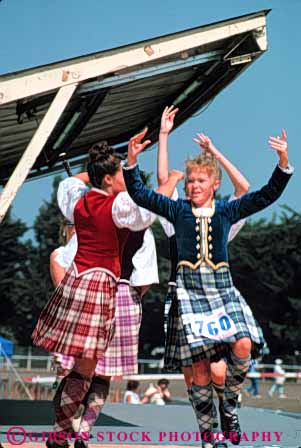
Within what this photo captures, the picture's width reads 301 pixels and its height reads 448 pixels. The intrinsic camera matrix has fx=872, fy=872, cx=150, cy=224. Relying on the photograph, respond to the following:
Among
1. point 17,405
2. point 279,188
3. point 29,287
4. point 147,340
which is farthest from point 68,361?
point 29,287

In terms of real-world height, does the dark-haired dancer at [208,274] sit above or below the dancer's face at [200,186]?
below

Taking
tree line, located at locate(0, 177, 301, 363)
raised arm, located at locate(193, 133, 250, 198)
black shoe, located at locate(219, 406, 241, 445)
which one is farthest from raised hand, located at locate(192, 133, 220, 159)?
tree line, located at locate(0, 177, 301, 363)

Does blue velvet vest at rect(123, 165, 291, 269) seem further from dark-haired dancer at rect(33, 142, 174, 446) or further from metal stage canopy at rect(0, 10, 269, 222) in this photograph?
metal stage canopy at rect(0, 10, 269, 222)

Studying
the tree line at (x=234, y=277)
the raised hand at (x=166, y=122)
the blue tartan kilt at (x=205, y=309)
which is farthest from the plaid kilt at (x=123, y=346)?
the tree line at (x=234, y=277)

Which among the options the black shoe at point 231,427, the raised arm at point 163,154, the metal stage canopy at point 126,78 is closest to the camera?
the black shoe at point 231,427

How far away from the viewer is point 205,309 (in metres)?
4.21

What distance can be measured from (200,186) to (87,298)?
806 mm

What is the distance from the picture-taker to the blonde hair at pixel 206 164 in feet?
14.6

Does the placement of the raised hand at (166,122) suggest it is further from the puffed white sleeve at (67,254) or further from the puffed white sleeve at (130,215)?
the puffed white sleeve at (67,254)

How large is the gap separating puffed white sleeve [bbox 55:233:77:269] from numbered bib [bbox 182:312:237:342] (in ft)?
6.11

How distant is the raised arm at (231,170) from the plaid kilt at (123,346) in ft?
2.71

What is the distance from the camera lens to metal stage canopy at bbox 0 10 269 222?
574cm

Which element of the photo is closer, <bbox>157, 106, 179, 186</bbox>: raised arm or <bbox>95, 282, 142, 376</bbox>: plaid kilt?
<bbox>95, 282, 142, 376</bbox>: plaid kilt

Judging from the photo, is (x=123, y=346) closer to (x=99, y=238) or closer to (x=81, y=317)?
(x=81, y=317)
